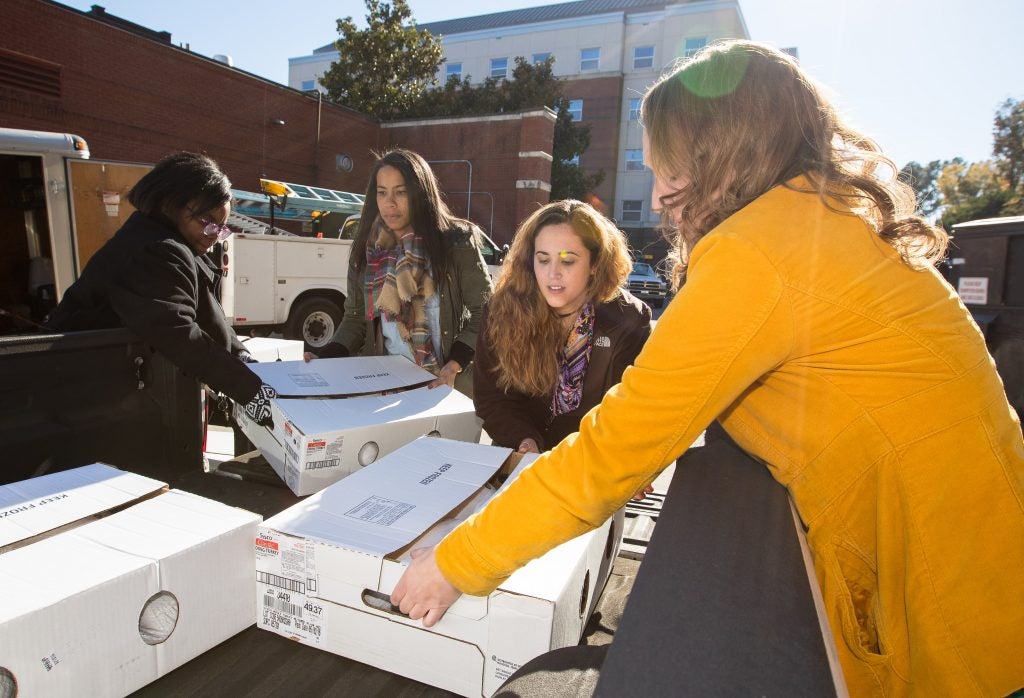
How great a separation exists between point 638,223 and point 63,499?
3327cm

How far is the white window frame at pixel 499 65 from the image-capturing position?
33.9 metres

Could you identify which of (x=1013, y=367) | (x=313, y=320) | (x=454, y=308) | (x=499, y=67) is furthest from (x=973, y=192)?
(x=454, y=308)

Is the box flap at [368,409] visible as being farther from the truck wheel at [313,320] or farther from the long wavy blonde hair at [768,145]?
the truck wheel at [313,320]

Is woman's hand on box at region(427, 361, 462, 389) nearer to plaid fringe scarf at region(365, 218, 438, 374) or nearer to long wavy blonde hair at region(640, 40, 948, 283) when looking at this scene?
plaid fringe scarf at region(365, 218, 438, 374)

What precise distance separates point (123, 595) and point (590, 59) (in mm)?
35757

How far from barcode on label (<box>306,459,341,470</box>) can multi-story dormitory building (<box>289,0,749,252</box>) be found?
3019cm

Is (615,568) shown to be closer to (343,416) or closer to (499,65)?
(343,416)

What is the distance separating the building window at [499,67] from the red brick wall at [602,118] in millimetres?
3944

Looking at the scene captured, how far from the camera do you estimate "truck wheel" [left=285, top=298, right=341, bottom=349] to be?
337 inches

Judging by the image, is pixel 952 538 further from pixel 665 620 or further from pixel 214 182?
pixel 214 182

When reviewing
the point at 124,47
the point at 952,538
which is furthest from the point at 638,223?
the point at 952,538

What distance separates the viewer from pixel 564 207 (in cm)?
258

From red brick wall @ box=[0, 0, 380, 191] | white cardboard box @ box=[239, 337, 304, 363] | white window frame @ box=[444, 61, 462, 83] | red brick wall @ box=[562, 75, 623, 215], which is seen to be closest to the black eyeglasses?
white cardboard box @ box=[239, 337, 304, 363]

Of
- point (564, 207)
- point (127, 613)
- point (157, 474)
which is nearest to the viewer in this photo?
point (127, 613)
